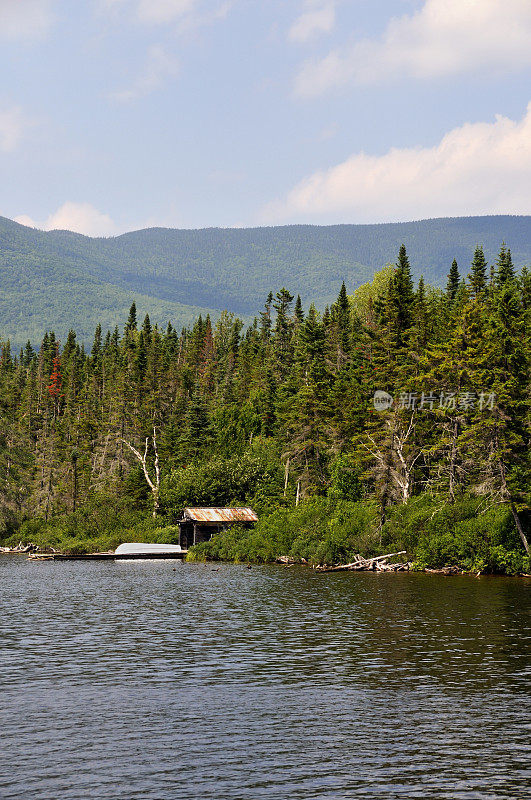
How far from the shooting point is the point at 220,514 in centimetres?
8319

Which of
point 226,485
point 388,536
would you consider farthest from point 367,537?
point 226,485

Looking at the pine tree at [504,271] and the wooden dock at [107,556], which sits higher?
the pine tree at [504,271]

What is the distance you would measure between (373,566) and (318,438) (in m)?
21.5

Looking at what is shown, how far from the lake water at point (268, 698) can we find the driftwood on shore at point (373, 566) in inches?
672

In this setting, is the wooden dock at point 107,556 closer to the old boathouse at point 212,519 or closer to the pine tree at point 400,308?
the old boathouse at point 212,519

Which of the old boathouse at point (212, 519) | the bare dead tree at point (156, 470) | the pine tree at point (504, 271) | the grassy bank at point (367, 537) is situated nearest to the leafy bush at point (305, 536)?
the grassy bank at point (367, 537)

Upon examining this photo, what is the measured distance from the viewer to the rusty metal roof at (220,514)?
82312mm

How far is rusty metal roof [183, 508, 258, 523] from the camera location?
3241 inches

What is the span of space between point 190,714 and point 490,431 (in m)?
40.7

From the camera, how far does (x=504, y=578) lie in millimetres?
54781

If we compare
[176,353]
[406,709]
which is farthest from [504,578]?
[176,353]

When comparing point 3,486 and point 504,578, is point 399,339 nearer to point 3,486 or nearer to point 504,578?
point 504,578

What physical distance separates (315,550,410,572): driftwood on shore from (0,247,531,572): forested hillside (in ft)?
4.43

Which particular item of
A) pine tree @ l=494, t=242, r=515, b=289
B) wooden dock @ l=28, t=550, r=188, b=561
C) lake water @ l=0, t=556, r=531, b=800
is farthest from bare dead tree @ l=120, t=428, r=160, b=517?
lake water @ l=0, t=556, r=531, b=800
